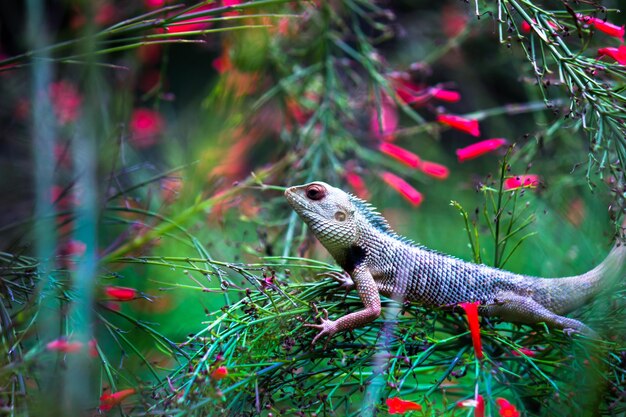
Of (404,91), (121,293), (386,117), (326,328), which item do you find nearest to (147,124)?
(386,117)

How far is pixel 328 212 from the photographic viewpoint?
82.7 inches

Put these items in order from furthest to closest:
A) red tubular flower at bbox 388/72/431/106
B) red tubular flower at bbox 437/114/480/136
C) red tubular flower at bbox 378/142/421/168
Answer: red tubular flower at bbox 388/72/431/106, red tubular flower at bbox 378/142/421/168, red tubular flower at bbox 437/114/480/136

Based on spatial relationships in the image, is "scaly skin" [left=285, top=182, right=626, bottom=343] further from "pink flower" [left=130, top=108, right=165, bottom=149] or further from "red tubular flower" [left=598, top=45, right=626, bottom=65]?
"pink flower" [left=130, top=108, right=165, bottom=149]

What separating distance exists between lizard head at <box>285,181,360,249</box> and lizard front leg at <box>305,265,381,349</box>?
0.12m

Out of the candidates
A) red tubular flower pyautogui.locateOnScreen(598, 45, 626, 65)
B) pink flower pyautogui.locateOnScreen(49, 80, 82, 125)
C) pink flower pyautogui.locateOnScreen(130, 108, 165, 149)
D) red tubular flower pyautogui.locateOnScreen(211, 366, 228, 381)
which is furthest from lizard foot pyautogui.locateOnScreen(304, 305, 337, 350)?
pink flower pyautogui.locateOnScreen(130, 108, 165, 149)

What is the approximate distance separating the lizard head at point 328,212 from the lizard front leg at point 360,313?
0.12m

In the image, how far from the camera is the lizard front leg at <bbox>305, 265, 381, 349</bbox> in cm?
181

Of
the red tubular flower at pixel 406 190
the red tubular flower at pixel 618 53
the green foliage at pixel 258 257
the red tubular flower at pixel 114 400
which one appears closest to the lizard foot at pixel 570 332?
the green foliage at pixel 258 257

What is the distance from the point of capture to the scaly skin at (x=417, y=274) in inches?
77.9

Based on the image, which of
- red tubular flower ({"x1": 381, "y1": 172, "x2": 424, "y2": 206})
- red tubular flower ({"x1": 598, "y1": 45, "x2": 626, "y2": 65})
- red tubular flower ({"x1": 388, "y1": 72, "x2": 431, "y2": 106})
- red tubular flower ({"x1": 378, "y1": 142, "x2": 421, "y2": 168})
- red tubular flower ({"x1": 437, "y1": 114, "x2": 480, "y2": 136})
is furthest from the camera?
red tubular flower ({"x1": 388, "y1": 72, "x2": 431, "y2": 106})

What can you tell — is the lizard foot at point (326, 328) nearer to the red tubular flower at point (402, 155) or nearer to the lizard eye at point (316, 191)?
the lizard eye at point (316, 191)

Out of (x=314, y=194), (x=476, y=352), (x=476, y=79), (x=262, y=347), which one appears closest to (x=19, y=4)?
(x=476, y=79)

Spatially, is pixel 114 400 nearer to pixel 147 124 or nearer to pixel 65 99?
pixel 65 99

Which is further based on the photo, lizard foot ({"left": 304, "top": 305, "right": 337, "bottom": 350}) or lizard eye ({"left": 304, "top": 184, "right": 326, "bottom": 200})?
lizard eye ({"left": 304, "top": 184, "right": 326, "bottom": 200})
